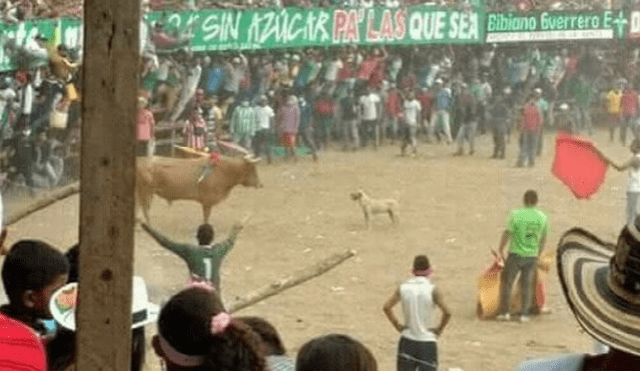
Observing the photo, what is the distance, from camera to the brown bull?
63.3 ft

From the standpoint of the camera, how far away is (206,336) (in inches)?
146

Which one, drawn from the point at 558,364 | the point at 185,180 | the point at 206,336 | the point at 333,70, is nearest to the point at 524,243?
the point at 185,180

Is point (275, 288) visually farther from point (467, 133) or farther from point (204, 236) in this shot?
point (467, 133)

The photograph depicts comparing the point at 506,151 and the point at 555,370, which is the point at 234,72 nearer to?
the point at 506,151

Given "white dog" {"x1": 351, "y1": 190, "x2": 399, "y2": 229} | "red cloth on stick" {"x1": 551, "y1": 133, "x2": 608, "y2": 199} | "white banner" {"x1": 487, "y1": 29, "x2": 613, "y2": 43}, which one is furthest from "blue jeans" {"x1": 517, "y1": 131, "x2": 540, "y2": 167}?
"white dog" {"x1": 351, "y1": 190, "x2": 399, "y2": 229}

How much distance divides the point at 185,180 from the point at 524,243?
6.55 meters

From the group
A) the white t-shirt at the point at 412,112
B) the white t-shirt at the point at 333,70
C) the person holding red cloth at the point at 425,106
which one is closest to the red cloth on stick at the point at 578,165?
the white t-shirt at the point at 412,112

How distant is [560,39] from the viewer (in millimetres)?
→ 31516

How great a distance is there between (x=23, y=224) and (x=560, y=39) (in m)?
16.0

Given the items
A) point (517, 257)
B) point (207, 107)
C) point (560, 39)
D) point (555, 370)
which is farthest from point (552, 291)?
point (560, 39)

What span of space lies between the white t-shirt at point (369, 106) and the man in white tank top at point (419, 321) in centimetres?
1589

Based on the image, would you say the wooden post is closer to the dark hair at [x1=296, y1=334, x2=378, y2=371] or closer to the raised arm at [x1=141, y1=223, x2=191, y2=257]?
the dark hair at [x1=296, y1=334, x2=378, y2=371]

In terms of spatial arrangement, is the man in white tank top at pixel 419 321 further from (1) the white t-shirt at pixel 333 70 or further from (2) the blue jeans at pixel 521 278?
(1) the white t-shirt at pixel 333 70

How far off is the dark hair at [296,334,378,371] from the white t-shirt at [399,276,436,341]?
7.08 m
